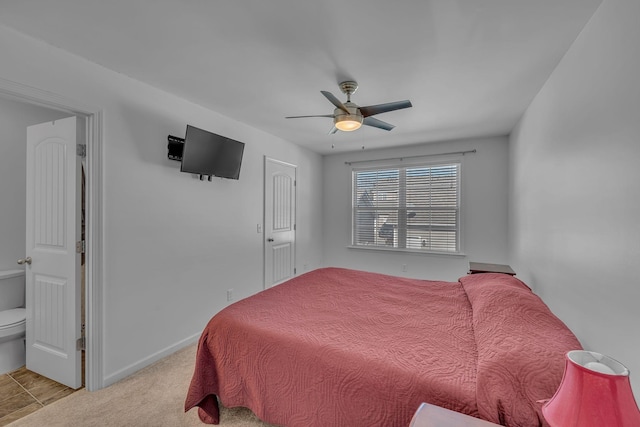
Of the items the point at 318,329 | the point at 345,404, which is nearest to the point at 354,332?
the point at 318,329

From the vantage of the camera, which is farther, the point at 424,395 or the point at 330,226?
the point at 330,226

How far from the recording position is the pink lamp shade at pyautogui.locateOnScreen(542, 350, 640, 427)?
69 cm

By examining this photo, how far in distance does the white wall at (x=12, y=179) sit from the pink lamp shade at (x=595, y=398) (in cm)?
393

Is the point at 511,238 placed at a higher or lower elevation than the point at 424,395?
higher

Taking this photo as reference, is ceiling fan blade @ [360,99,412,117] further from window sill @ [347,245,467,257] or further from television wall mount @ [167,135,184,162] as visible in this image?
window sill @ [347,245,467,257]

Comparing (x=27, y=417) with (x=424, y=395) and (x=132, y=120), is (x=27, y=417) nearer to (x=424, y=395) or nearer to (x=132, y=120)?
(x=132, y=120)

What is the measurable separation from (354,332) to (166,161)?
86.7 inches

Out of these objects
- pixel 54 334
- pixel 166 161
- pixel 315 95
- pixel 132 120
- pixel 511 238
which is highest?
pixel 315 95

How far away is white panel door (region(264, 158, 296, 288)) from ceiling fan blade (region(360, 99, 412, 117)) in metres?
1.94

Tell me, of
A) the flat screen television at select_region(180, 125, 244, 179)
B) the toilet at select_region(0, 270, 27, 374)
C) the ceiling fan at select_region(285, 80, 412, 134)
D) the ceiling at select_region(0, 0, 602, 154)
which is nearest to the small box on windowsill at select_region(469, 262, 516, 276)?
the ceiling at select_region(0, 0, 602, 154)

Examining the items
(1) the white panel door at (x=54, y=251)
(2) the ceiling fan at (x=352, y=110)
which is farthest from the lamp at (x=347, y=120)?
(1) the white panel door at (x=54, y=251)

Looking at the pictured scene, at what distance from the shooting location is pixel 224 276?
3.24m

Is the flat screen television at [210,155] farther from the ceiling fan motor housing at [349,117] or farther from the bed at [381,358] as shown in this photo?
the bed at [381,358]

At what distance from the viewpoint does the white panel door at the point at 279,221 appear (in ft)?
12.8
